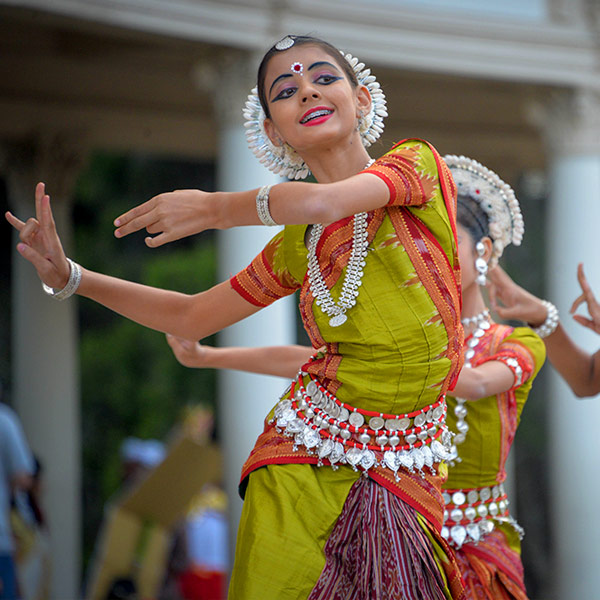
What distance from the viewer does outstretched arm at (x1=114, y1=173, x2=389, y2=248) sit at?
1.89 meters

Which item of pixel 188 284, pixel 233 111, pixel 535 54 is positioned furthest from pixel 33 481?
pixel 188 284

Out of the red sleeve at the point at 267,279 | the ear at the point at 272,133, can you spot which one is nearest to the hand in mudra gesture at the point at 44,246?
the red sleeve at the point at 267,279

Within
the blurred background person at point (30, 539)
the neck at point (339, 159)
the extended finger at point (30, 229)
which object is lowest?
the blurred background person at point (30, 539)

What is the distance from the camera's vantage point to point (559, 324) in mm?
2998

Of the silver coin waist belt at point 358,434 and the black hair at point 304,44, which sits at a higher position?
the black hair at point 304,44

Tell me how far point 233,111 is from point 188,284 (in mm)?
8073

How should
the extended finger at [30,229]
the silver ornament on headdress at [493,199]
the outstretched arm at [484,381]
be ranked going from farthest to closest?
the silver ornament on headdress at [493,199], the outstretched arm at [484,381], the extended finger at [30,229]

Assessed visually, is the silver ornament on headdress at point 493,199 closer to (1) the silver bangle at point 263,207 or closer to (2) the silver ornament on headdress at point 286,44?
(2) the silver ornament on headdress at point 286,44

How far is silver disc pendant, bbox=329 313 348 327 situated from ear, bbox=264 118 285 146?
42 centimetres

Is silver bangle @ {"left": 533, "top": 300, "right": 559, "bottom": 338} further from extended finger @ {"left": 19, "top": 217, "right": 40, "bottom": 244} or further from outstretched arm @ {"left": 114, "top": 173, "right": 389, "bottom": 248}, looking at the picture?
extended finger @ {"left": 19, "top": 217, "right": 40, "bottom": 244}

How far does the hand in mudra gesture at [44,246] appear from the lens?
211 centimetres

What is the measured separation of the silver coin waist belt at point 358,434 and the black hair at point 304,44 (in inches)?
24.7

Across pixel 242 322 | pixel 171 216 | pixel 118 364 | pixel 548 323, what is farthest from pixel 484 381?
pixel 118 364

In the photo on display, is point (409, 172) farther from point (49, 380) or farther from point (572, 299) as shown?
point (49, 380)
